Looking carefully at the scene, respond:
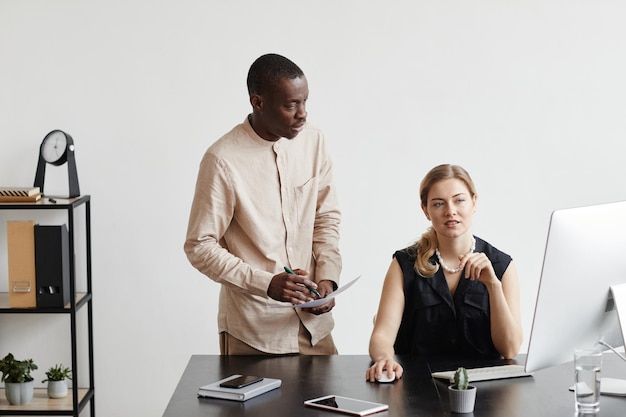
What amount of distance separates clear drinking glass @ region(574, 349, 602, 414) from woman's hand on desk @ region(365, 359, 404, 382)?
50 centimetres

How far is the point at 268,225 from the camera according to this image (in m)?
2.81

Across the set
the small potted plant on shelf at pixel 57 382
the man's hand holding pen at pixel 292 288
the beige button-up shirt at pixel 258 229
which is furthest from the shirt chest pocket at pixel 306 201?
the small potted plant on shelf at pixel 57 382

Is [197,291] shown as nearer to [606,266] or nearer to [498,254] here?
[498,254]

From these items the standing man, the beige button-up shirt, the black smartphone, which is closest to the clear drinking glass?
the black smartphone

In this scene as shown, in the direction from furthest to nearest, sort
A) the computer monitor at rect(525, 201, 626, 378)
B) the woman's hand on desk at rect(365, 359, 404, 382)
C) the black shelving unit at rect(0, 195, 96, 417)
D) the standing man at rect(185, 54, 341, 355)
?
the black shelving unit at rect(0, 195, 96, 417) → the standing man at rect(185, 54, 341, 355) → the woman's hand on desk at rect(365, 359, 404, 382) → the computer monitor at rect(525, 201, 626, 378)

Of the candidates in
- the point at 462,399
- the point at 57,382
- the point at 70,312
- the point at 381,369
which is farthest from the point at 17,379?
the point at 462,399

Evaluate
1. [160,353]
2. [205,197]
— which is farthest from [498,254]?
[160,353]

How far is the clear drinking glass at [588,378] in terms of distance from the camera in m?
2.01

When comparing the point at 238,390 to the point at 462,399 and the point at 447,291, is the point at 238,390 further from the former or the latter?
the point at 447,291

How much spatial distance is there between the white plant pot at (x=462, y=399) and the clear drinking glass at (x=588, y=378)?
0.25m

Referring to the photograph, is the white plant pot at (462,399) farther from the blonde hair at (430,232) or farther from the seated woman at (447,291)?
the blonde hair at (430,232)

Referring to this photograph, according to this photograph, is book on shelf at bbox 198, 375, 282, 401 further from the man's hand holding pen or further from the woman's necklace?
the woman's necklace

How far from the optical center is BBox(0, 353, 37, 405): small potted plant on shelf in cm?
356

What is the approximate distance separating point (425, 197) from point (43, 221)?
1.93m
